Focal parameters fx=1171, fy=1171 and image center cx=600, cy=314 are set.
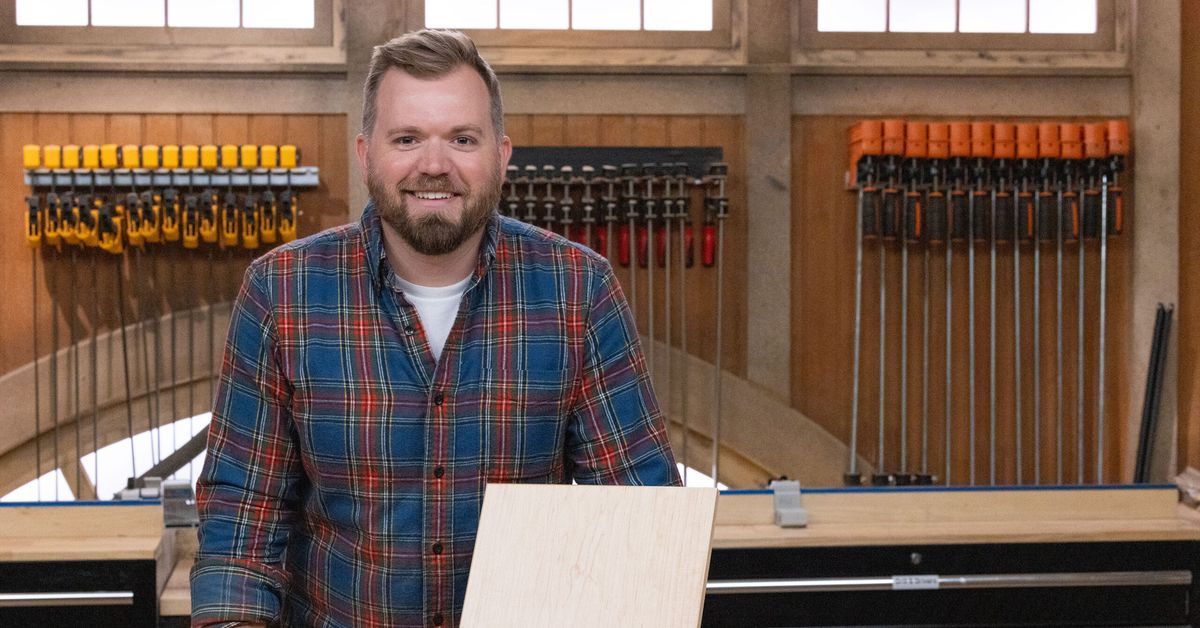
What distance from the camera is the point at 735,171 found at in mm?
4797

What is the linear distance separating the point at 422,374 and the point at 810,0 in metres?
3.76

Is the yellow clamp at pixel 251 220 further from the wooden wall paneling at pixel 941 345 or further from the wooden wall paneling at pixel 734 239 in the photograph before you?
the wooden wall paneling at pixel 941 345

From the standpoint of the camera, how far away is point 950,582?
10.7 feet

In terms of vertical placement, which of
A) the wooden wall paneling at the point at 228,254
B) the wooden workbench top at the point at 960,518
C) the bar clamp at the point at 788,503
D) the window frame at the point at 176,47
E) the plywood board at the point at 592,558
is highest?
the window frame at the point at 176,47

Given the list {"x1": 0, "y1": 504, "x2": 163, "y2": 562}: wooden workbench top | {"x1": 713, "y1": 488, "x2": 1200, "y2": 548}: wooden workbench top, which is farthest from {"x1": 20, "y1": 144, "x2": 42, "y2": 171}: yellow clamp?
{"x1": 713, "y1": 488, "x2": 1200, "y2": 548}: wooden workbench top

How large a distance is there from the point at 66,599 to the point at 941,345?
3.41m

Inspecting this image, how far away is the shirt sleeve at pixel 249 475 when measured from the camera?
4.92 feet

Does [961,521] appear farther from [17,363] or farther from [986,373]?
[17,363]

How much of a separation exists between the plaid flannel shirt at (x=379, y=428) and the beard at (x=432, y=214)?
0.11 metres

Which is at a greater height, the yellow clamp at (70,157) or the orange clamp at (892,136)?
the orange clamp at (892,136)

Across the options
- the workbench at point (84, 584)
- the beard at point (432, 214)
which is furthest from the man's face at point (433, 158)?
the workbench at point (84, 584)

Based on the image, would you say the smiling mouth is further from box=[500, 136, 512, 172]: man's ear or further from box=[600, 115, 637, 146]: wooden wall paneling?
box=[600, 115, 637, 146]: wooden wall paneling

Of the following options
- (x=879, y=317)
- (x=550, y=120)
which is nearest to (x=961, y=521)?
(x=879, y=317)

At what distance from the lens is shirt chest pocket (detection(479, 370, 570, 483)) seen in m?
1.58
